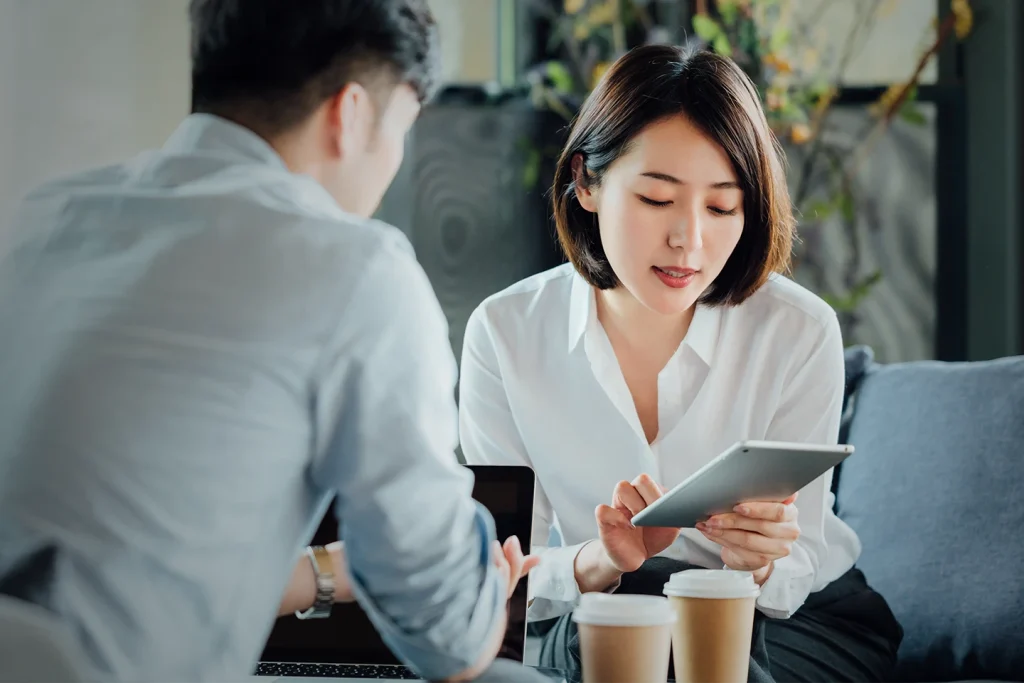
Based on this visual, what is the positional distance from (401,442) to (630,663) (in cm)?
35

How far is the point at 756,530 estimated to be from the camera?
1275mm

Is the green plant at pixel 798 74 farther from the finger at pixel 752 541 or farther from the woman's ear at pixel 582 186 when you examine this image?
the finger at pixel 752 541

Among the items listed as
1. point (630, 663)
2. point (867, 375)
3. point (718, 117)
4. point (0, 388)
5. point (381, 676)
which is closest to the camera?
point (0, 388)

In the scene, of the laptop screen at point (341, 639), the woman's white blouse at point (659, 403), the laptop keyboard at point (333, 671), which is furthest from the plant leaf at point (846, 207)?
the laptop keyboard at point (333, 671)

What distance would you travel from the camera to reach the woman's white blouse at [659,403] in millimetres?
1591

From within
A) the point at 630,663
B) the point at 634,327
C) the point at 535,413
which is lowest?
the point at 630,663

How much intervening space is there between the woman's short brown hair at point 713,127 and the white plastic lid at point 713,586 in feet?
2.00

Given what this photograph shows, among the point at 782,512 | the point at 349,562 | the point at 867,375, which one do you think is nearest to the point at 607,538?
the point at 782,512

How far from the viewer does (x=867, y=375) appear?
196cm

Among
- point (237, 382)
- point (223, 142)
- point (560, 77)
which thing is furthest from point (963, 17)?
point (237, 382)

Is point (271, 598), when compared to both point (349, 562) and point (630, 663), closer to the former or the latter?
point (349, 562)

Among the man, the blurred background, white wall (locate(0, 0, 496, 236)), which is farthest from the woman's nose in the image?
the blurred background

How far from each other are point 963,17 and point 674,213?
167 centimetres

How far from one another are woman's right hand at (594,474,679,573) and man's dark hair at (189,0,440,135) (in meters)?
0.59
